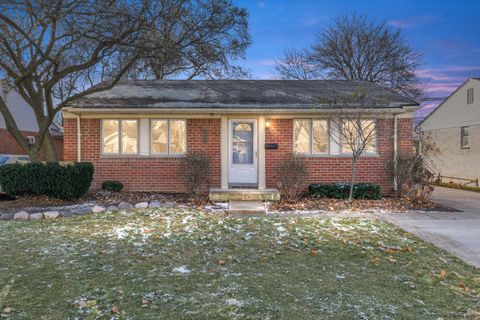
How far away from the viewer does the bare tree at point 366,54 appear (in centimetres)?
2484

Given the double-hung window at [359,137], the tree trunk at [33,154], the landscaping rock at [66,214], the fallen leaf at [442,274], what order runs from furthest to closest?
1. the tree trunk at [33,154]
2. the double-hung window at [359,137]
3. the landscaping rock at [66,214]
4. the fallen leaf at [442,274]

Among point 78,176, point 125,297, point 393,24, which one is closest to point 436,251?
point 125,297

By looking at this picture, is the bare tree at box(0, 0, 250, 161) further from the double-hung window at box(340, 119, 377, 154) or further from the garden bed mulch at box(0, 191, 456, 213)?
the double-hung window at box(340, 119, 377, 154)

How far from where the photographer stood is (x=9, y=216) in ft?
26.1

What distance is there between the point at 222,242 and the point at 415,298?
3008 mm

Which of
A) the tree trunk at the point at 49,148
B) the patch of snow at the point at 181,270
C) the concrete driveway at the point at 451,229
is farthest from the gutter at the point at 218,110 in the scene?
the patch of snow at the point at 181,270

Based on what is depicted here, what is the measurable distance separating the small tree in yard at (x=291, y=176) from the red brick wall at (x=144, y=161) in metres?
2.16

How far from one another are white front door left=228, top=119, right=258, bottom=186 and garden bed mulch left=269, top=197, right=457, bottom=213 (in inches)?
68.8

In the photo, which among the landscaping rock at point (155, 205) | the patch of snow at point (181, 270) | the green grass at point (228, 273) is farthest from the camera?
the landscaping rock at point (155, 205)

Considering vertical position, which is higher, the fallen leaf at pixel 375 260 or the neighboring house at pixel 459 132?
the neighboring house at pixel 459 132

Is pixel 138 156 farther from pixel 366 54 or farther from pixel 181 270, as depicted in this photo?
pixel 366 54

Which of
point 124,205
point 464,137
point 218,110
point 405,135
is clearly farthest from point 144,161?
point 464,137

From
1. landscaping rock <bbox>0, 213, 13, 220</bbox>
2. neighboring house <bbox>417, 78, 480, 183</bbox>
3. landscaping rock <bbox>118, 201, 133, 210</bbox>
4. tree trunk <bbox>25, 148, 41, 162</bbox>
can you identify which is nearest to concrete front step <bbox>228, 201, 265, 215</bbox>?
landscaping rock <bbox>118, 201, 133, 210</bbox>

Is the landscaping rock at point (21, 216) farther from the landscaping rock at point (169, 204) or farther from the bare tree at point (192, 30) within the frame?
the bare tree at point (192, 30)
